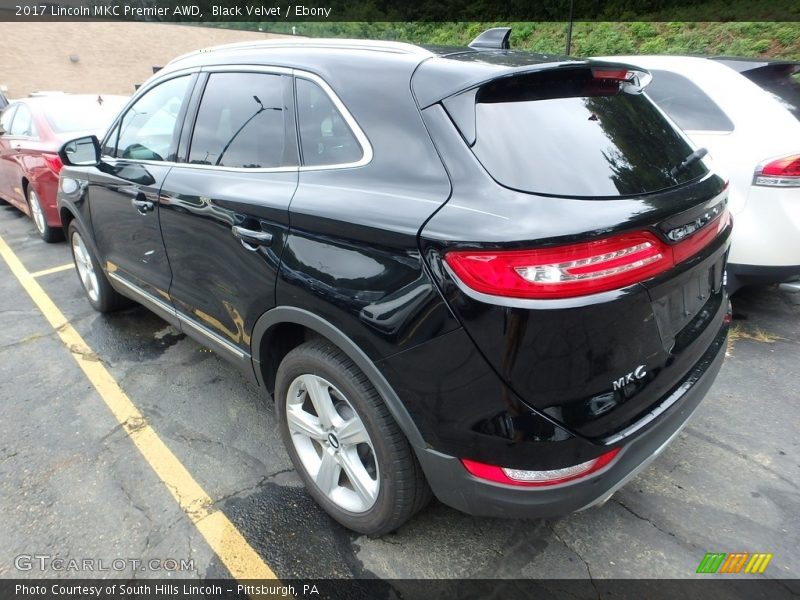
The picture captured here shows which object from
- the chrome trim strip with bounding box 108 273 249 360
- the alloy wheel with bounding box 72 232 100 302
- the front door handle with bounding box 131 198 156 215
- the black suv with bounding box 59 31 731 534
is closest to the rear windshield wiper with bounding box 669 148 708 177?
the black suv with bounding box 59 31 731 534

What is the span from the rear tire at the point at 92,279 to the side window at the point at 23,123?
2.63 meters

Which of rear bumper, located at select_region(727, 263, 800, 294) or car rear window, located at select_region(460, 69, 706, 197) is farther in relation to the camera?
rear bumper, located at select_region(727, 263, 800, 294)

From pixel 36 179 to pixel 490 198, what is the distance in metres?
6.04

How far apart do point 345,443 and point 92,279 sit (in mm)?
3154

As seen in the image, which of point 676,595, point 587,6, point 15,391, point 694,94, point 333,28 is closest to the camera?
point 676,595

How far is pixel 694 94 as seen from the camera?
3660 mm

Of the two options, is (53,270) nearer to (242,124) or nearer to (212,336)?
(212,336)

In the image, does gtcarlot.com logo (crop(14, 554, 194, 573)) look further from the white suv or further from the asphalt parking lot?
the white suv

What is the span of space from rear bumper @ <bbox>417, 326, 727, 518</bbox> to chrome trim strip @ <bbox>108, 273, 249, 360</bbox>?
1.19m

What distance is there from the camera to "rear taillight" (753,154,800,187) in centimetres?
311

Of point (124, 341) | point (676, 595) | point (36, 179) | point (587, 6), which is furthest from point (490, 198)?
point (587, 6)

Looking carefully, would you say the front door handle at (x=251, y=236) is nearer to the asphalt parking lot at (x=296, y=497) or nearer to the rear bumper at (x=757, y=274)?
the asphalt parking lot at (x=296, y=497)

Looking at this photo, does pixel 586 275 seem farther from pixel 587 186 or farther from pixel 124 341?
pixel 124 341

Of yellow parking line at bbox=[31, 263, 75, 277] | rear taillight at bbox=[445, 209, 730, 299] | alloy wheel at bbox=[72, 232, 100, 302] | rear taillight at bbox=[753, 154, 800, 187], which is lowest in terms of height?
yellow parking line at bbox=[31, 263, 75, 277]
